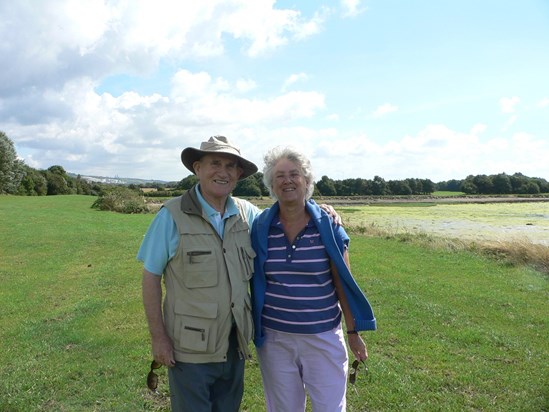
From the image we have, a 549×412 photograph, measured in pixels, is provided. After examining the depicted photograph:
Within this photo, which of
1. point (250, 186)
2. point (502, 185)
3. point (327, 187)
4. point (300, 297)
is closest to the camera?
point (300, 297)

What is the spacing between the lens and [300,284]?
105 inches

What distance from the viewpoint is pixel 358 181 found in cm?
7188

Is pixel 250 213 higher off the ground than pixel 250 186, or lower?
lower

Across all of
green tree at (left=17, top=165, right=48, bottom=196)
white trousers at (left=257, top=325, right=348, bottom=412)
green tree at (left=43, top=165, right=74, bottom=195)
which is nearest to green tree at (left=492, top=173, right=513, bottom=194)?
green tree at (left=43, top=165, right=74, bottom=195)

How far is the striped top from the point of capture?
2654mm

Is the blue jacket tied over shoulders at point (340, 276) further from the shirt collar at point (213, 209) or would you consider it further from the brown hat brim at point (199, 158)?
the brown hat brim at point (199, 158)

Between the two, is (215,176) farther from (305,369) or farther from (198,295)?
(305,369)

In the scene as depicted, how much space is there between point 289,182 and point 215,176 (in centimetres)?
49

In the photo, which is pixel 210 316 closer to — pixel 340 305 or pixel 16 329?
pixel 340 305

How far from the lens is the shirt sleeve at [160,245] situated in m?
2.54

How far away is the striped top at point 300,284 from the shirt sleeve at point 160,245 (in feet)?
2.02

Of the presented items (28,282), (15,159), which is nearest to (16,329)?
(28,282)

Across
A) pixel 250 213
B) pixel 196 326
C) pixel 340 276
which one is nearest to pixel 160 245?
pixel 196 326

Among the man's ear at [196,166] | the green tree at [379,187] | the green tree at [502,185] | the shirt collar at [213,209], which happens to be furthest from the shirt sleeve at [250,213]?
the green tree at [502,185]
